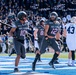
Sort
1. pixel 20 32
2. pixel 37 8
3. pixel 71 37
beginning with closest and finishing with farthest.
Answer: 1. pixel 20 32
2. pixel 71 37
3. pixel 37 8

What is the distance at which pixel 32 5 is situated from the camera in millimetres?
29359

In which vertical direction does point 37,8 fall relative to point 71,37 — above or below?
above

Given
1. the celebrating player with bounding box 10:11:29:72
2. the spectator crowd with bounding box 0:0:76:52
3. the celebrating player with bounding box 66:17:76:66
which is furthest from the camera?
the spectator crowd with bounding box 0:0:76:52

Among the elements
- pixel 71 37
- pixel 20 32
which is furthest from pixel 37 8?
pixel 20 32

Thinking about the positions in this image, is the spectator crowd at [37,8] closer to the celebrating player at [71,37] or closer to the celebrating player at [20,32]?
the celebrating player at [71,37]

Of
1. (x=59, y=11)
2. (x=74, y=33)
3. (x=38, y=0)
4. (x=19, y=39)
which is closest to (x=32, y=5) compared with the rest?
(x=38, y=0)

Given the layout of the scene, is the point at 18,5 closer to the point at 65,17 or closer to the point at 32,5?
the point at 32,5

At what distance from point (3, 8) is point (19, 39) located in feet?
66.4

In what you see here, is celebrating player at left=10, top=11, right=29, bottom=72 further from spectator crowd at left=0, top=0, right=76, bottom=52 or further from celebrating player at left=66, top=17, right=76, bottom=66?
spectator crowd at left=0, top=0, right=76, bottom=52

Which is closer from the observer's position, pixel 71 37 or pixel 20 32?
pixel 20 32

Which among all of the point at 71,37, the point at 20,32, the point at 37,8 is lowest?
the point at 71,37

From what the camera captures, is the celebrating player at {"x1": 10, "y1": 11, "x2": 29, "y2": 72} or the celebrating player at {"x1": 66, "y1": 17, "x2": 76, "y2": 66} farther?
the celebrating player at {"x1": 66, "y1": 17, "x2": 76, "y2": 66}

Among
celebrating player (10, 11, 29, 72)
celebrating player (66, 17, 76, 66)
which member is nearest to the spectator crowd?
celebrating player (66, 17, 76, 66)

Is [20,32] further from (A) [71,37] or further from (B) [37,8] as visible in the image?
(B) [37,8]
